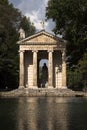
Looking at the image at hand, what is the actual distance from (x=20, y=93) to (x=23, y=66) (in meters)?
14.4

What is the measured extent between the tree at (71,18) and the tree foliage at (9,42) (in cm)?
1844

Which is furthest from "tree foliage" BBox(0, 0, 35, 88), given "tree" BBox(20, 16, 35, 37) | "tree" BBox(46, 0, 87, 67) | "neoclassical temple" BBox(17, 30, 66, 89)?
"tree" BBox(46, 0, 87, 67)

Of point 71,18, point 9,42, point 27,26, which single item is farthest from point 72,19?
point 27,26

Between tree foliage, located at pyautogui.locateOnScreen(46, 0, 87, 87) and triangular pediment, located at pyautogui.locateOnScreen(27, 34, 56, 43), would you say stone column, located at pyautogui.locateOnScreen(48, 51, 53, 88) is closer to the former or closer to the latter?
triangular pediment, located at pyautogui.locateOnScreen(27, 34, 56, 43)

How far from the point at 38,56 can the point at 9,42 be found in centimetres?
1004

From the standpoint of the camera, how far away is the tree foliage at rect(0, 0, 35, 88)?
9794 centimetres

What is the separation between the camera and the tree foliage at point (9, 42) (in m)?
97.9

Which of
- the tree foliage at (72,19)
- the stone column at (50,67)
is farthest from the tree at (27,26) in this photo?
the tree foliage at (72,19)

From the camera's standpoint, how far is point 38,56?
326 ft

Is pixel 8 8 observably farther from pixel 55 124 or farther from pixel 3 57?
pixel 55 124

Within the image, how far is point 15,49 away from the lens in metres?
108

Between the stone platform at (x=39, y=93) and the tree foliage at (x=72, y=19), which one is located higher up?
the tree foliage at (x=72, y=19)

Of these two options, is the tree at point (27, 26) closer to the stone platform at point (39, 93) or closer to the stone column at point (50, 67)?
the stone column at point (50, 67)

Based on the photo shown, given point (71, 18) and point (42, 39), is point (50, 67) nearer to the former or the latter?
point (42, 39)
